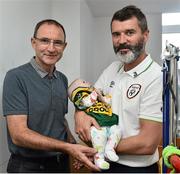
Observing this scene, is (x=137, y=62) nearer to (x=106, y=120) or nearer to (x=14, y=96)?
(x=106, y=120)

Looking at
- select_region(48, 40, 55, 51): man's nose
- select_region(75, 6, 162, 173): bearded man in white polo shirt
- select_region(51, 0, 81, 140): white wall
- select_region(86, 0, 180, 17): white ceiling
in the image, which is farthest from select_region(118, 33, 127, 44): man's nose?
select_region(86, 0, 180, 17): white ceiling

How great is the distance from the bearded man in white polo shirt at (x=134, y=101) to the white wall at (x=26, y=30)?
0.63 m

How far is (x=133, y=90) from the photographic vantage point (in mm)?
1318

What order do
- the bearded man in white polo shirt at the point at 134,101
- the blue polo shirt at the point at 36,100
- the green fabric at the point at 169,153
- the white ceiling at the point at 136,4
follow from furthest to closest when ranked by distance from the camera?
the white ceiling at the point at 136,4
the blue polo shirt at the point at 36,100
the bearded man in white polo shirt at the point at 134,101
the green fabric at the point at 169,153

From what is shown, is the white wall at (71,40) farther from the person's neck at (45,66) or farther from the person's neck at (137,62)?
the person's neck at (137,62)

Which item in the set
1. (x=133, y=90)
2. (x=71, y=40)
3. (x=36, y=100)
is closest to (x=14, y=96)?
(x=36, y=100)

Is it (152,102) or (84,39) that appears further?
(84,39)

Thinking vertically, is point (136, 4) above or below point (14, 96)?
above

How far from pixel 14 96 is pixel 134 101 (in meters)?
0.58

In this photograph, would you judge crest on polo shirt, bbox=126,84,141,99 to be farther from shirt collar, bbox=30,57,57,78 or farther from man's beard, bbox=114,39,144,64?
shirt collar, bbox=30,57,57,78

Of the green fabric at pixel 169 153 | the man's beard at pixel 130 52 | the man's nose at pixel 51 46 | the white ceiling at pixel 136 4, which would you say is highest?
the white ceiling at pixel 136 4

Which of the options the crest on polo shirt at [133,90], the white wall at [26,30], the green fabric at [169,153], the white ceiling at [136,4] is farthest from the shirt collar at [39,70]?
the white ceiling at [136,4]

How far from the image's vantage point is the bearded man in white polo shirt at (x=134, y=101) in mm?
1255

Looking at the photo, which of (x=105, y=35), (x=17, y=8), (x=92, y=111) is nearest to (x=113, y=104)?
(x=92, y=111)
